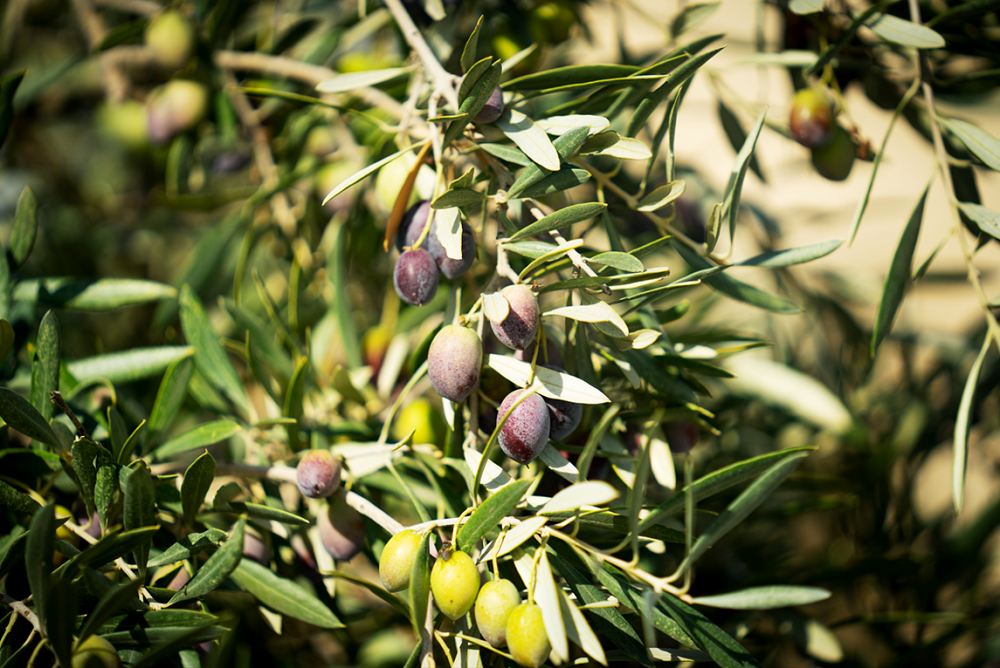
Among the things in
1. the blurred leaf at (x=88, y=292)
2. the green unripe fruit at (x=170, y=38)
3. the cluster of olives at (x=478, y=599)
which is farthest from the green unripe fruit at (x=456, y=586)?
the green unripe fruit at (x=170, y=38)

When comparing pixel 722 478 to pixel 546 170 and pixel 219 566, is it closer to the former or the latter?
pixel 546 170

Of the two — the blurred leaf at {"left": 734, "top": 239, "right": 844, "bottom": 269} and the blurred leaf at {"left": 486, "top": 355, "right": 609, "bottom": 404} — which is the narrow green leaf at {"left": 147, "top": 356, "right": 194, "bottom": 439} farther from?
the blurred leaf at {"left": 734, "top": 239, "right": 844, "bottom": 269}

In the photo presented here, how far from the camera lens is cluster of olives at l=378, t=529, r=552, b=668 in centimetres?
38

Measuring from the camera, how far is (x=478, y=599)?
0.42m

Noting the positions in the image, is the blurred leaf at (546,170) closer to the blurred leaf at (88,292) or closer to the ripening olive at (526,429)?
the ripening olive at (526,429)

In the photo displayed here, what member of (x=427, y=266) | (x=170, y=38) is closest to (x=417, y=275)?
(x=427, y=266)

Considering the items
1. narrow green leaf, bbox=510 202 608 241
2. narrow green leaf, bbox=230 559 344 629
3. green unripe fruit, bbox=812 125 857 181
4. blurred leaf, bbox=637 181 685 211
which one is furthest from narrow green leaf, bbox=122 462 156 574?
green unripe fruit, bbox=812 125 857 181

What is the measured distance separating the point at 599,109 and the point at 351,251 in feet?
1.23

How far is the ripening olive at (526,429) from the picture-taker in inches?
16.3

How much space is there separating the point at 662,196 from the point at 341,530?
42 centimetres

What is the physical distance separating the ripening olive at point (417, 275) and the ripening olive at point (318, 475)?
0.54 ft

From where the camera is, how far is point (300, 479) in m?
0.52

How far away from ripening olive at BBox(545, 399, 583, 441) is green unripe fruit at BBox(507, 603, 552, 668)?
13 centimetres

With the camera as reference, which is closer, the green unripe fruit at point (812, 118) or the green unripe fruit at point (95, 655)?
the green unripe fruit at point (95, 655)
